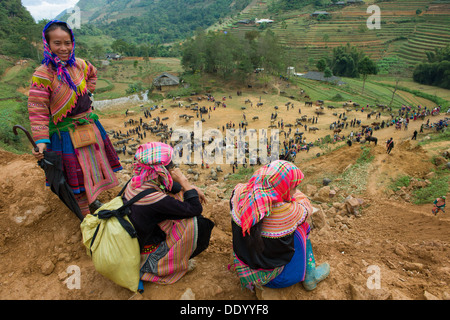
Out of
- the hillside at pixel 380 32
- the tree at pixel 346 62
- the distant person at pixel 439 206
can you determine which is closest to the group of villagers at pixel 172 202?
the distant person at pixel 439 206

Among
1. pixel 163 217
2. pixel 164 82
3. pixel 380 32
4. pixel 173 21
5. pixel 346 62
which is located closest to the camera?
pixel 163 217

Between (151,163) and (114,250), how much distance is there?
0.86 m

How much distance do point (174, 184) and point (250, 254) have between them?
3.35 ft

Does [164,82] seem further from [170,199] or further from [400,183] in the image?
[170,199]

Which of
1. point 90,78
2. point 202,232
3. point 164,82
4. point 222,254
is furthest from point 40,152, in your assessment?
point 164,82

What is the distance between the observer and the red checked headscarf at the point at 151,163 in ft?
7.75

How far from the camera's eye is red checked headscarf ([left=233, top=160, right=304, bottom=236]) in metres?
2.25

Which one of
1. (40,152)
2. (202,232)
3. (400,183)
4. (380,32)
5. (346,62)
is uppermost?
(380,32)

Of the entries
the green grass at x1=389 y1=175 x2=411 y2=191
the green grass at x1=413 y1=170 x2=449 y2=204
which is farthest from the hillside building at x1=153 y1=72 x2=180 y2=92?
the green grass at x1=413 y1=170 x2=449 y2=204

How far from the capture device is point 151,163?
7.73 feet

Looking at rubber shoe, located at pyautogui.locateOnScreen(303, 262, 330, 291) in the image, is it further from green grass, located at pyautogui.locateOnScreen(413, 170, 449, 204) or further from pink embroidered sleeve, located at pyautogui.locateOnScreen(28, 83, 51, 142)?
green grass, located at pyautogui.locateOnScreen(413, 170, 449, 204)
